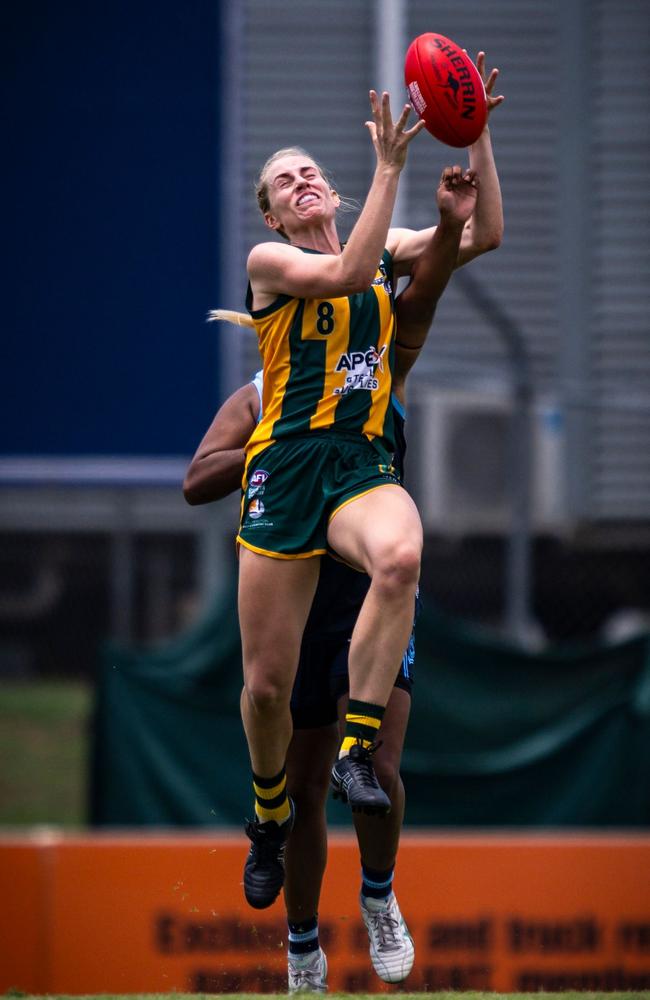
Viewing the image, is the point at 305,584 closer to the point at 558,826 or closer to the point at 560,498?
the point at 558,826

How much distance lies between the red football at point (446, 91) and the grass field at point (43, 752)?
6.28 meters

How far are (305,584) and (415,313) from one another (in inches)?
40.5

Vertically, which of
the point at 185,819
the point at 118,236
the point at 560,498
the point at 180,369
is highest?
the point at 118,236

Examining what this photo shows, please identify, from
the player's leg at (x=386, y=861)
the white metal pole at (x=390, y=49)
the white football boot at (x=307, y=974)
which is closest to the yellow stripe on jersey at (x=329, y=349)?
the player's leg at (x=386, y=861)

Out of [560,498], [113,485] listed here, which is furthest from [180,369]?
[560,498]

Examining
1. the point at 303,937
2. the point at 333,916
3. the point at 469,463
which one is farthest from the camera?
the point at 469,463

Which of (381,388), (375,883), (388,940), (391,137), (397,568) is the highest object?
(391,137)

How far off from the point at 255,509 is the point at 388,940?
151 cm

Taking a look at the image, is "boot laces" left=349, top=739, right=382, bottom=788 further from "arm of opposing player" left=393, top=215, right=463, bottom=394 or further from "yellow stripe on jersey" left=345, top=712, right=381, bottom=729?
"arm of opposing player" left=393, top=215, right=463, bottom=394

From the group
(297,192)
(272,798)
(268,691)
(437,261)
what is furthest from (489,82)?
(272,798)

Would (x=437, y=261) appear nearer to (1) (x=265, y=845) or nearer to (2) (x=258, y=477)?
(2) (x=258, y=477)

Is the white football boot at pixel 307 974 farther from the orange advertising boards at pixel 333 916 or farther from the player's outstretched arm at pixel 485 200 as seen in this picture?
the player's outstretched arm at pixel 485 200

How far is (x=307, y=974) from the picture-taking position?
5.75 meters

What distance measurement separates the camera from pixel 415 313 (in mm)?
5504
